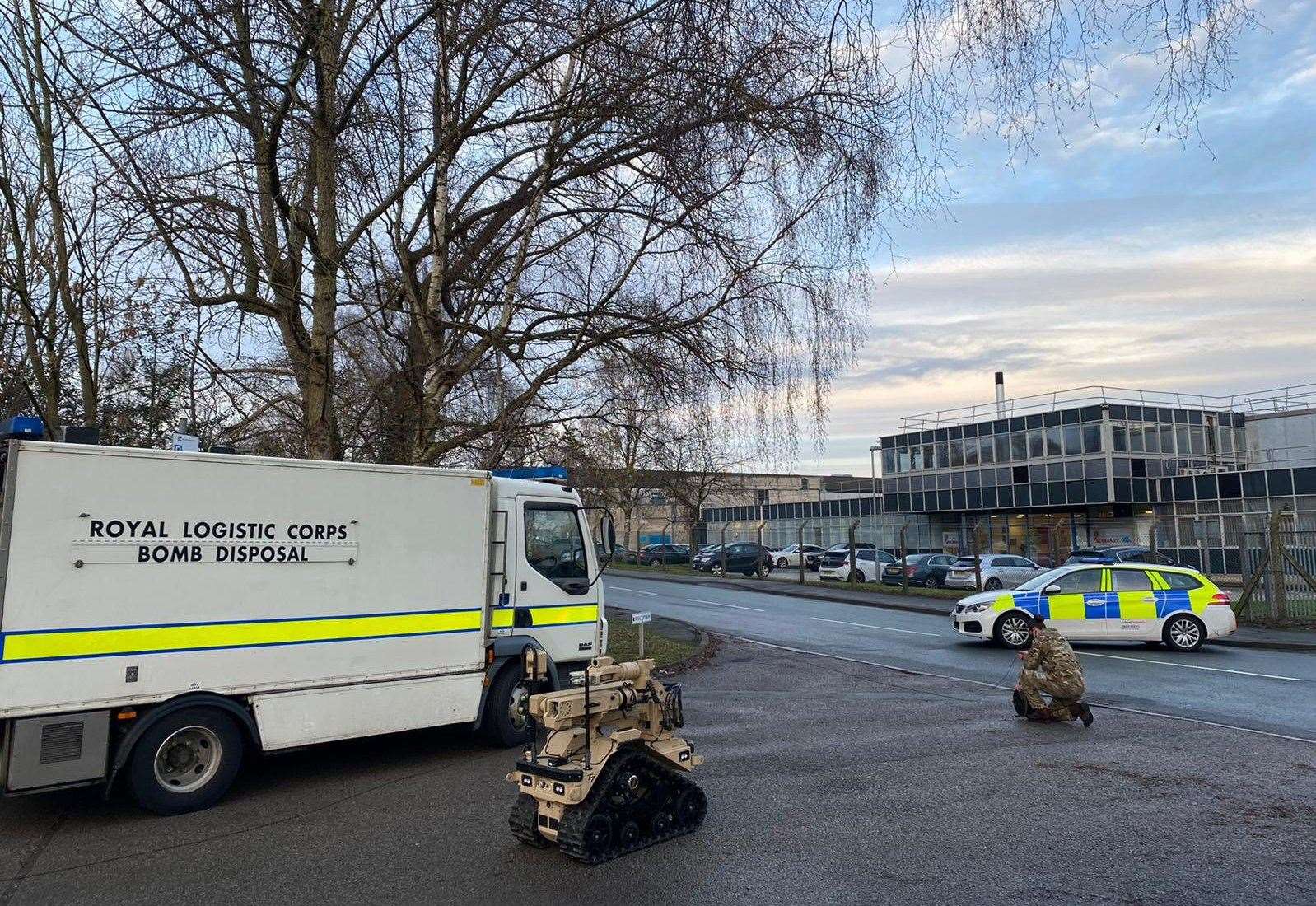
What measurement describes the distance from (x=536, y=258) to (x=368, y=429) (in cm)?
348

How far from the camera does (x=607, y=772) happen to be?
5.46m

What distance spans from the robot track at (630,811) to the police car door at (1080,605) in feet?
39.5

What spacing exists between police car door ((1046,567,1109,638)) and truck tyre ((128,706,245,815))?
44.5 feet

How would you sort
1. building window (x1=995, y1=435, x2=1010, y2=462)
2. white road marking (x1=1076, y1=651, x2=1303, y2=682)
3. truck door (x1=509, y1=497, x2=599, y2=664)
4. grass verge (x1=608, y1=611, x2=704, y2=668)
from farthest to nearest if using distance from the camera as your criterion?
1. building window (x1=995, y1=435, x2=1010, y2=462)
2. grass verge (x1=608, y1=611, x2=704, y2=668)
3. white road marking (x1=1076, y1=651, x2=1303, y2=682)
4. truck door (x1=509, y1=497, x2=599, y2=664)

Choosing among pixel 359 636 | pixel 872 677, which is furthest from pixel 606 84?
pixel 872 677

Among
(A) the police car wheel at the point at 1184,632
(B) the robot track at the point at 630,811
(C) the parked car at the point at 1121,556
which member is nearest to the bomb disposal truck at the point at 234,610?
(B) the robot track at the point at 630,811

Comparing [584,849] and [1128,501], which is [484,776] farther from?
[1128,501]

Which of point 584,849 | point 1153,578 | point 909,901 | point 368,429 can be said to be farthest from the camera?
point 1153,578

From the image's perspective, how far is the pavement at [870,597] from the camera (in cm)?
1691

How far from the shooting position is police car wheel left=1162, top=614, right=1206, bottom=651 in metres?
15.8

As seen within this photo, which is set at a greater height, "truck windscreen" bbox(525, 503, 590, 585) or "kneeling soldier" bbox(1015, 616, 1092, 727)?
"truck windscreen" bbox(525, 503, 590, 585)

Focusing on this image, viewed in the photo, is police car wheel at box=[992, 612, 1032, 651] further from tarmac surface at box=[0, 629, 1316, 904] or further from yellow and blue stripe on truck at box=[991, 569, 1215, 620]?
tarmac surface at box=[0, 629, 1316, 904]

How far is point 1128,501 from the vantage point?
42438 millimetres

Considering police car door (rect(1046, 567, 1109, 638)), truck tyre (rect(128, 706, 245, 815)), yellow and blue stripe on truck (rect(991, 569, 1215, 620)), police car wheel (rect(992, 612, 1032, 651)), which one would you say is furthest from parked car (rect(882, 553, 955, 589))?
truck tyre (rect(128, 706, 245, 815))
